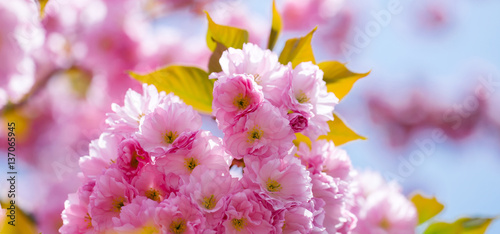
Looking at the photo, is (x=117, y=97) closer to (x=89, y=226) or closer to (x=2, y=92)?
(x=2, y=92)

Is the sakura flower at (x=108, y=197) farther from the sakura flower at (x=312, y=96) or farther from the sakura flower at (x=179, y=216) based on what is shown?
the sakura flower at (x=312, y=96)

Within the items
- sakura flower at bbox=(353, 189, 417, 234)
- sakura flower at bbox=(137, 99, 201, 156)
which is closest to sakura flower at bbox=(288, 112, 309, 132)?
sakura flower at bbox=(137, 99, 201, 156)

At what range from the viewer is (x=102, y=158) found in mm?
558

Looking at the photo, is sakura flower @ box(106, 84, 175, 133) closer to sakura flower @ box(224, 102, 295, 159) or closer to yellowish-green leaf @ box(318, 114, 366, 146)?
sakura flower @ box(224, 102, 295, 159)

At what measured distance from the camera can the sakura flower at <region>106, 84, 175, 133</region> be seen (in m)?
0.55

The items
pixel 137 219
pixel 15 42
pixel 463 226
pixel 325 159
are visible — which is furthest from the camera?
pixel 15 42

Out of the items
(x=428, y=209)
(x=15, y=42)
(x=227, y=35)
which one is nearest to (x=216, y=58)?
(x=227, y=35)

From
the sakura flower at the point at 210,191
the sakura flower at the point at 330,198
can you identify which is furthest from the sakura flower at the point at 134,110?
the sakura flower at the point at 330,198

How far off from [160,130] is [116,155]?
0.07m

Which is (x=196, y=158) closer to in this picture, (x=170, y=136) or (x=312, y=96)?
(x=170, y=136)

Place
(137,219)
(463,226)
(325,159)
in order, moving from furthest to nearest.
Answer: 1. (463,226)
2. (325,159)
3. (137,219)

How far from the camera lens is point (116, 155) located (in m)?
0.55

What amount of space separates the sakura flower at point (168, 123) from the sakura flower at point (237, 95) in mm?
34

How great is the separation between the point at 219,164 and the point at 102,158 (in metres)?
0.14
